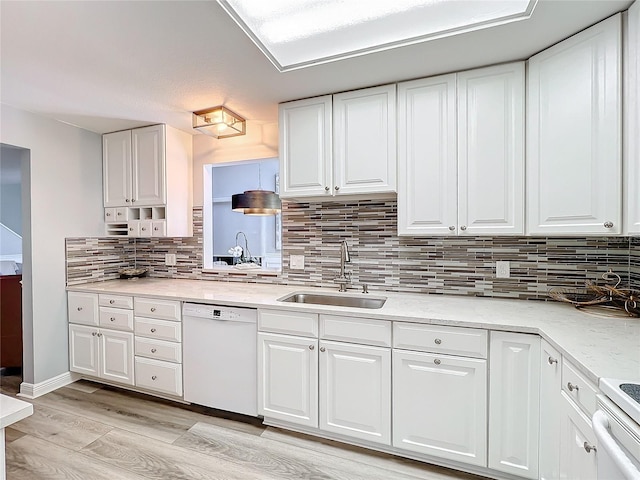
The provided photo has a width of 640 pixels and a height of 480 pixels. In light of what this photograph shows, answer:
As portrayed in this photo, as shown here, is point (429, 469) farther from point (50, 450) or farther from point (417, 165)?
point (50, 450)

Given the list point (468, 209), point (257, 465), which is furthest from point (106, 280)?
point (468, 209)

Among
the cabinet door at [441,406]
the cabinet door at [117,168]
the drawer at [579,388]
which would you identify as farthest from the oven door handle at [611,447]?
the cabinet door at [117,168]

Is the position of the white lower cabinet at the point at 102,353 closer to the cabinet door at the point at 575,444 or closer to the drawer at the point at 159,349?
the drawer at the point at 159,349

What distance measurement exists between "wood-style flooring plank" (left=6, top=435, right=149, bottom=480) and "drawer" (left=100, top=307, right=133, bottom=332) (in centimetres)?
81

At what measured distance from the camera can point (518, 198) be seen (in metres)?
1.81

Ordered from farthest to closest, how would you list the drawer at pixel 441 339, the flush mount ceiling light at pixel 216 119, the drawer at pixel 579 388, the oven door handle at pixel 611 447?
1. the flush mount ceiling light at pixel 216 119
2. the drawer at pixel 441 339
3. the drawer at pixel 579 388
4. the oven door handle at pixel 611 447

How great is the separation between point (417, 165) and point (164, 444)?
2334 millimetres

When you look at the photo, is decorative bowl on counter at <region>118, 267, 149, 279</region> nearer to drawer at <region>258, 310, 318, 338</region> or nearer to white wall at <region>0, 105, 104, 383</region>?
white wall at <region>0, 105, 104, 383</region>

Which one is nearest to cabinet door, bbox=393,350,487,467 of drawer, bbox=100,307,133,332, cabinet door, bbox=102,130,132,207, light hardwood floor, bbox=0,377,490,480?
light hardwood floor, bbox=0,377,490,480

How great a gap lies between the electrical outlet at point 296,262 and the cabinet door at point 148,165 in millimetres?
1243

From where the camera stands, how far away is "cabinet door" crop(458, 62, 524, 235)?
1802mm

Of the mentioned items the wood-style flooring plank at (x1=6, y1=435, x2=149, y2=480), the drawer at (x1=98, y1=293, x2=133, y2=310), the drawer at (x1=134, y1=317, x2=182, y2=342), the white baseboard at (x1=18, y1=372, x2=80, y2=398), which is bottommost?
the wood-style flooring plank at (x1=6, y1=435, x2=149, y2=480)

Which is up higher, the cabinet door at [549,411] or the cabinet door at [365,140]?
the cabinet door at [365,140]

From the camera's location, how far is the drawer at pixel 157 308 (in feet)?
7.66
